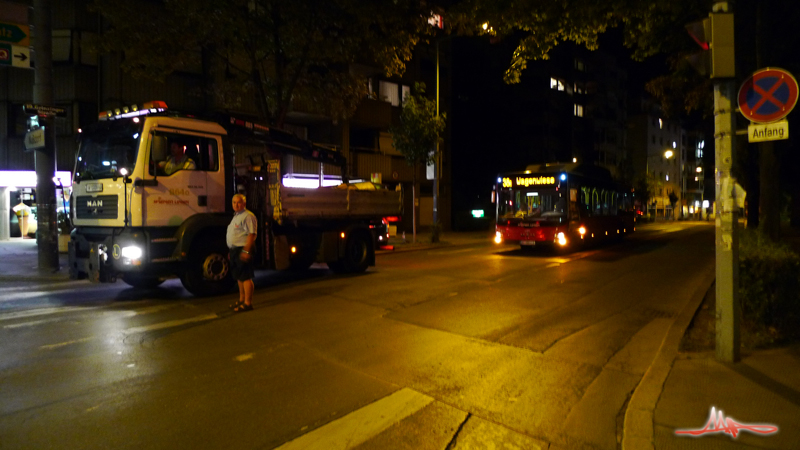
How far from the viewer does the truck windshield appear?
9.15m

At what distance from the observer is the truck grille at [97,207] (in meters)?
9.12

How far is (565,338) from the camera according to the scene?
7430 millimetres

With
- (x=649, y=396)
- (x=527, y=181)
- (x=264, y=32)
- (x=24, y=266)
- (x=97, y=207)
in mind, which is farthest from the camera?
(x=527, y=181)

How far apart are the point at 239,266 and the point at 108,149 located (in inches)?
130

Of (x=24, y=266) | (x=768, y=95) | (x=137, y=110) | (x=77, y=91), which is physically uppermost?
(x=77, y=91)

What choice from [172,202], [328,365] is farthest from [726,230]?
[172,202]

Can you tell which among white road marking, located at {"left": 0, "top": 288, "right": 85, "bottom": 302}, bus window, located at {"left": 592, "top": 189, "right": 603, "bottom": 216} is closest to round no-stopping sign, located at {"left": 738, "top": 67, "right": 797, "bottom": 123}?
white road marking, located at {"left": 0, "top": 288, "right": 85, "bottom": 302}

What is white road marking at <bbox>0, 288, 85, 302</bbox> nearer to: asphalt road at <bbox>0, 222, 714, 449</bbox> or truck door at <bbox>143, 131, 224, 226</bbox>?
asphalt road at <bbox>0, 222, 714, 449</bbox>

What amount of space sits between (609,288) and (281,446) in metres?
9.35

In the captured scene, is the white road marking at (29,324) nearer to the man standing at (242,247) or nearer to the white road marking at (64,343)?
the white road marking at (64,343)

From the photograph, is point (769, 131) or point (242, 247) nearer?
point (769, 131)

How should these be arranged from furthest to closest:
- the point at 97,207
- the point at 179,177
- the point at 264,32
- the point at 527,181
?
the point at 527,181
the point at 264,32
the point at 179,177
the point at 97,207

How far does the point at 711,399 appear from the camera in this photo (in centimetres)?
482

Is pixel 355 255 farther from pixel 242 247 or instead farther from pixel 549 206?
pixel 549 206
